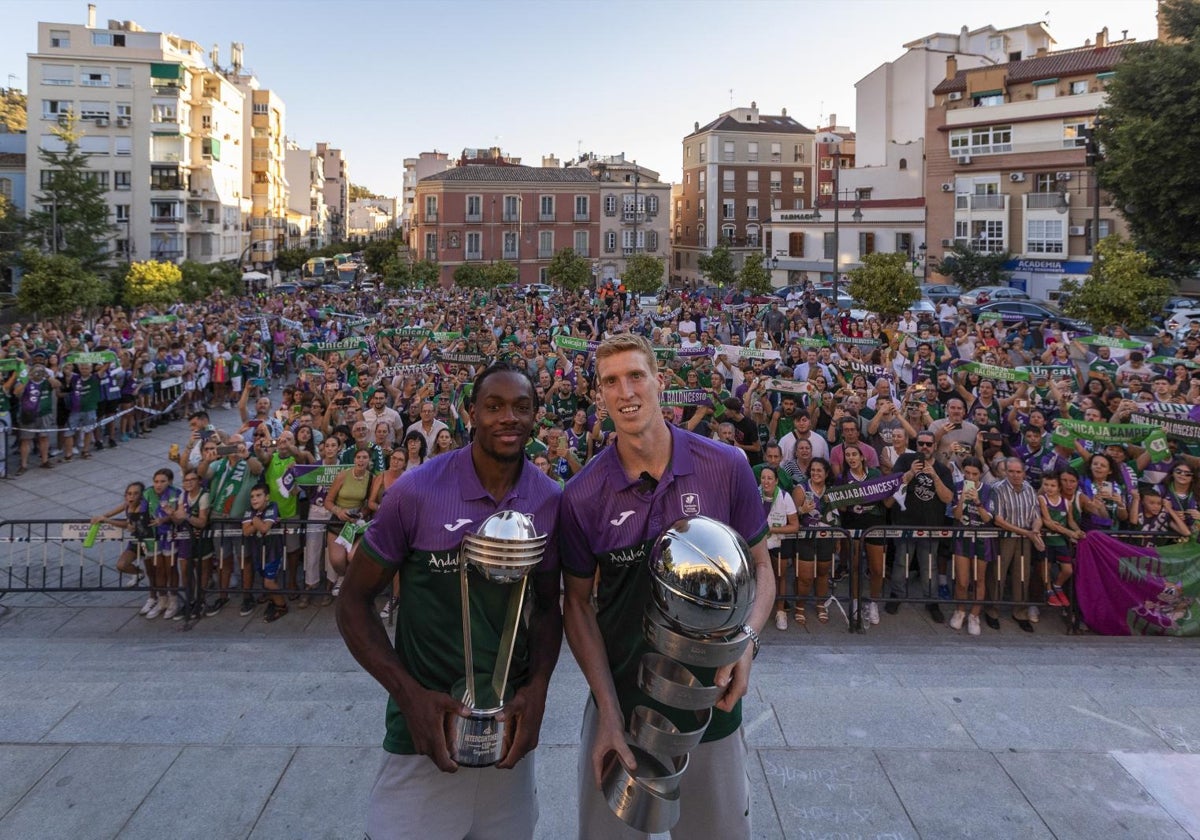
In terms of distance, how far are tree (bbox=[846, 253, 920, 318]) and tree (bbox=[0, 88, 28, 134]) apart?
2324 inches

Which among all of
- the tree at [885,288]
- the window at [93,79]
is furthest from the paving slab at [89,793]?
the window at [93,79]

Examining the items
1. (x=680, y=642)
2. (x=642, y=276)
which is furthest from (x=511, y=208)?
(x=680, y=642)

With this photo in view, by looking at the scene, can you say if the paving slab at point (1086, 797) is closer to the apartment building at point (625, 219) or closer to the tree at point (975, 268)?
the tree at point (975, 268)

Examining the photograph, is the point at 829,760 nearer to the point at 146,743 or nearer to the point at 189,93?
the point at 146,743

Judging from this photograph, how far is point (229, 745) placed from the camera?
443cm

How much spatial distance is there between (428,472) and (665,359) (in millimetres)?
12691

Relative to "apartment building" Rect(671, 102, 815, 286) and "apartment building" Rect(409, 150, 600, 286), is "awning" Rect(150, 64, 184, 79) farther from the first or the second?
"apartment building" Rect(671, 102, 815, 286)

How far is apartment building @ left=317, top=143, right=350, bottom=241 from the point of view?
136m

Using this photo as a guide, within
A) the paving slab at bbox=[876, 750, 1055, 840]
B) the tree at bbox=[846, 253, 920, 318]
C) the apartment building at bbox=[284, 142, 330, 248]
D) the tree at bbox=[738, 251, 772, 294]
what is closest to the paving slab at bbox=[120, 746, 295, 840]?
the paving slab at bbox=[876, 750, 1055, 840]

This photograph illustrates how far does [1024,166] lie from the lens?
1890 inches

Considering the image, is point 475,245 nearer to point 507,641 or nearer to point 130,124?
point 130,124

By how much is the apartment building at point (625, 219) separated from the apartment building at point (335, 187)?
7195 centimetres

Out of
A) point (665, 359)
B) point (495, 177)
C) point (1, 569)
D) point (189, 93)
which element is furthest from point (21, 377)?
point (495, 177)

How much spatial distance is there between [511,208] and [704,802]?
70522mm
